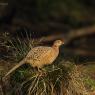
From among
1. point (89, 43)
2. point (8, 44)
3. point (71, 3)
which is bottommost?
point (8, 44)

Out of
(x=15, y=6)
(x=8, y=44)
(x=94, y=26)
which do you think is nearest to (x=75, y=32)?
(x=94, y=26)

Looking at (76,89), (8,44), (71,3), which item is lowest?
(76,89)

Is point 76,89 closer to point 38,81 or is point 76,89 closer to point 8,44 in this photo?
point 38,81

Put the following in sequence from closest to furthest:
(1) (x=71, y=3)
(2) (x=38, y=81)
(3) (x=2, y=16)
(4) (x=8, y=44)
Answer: (2) (x=38, y=81) → (4) (x=8, y=44) → (3) (x=2, y=16) → (1) (x=71, y=3)

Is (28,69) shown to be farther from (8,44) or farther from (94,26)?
(94,26)

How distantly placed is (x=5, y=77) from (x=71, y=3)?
14326 millimetres

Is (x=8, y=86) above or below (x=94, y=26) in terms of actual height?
below

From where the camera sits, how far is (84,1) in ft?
81.9

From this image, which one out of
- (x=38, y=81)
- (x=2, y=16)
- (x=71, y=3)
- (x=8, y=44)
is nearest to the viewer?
(x=38, y=81)

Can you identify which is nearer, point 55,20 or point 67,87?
point 67,87

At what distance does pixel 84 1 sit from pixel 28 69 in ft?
51.5

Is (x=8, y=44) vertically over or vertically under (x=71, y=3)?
under

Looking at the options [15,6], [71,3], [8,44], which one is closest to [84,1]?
[71,3]

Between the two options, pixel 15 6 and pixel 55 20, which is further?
pixel 55 20
